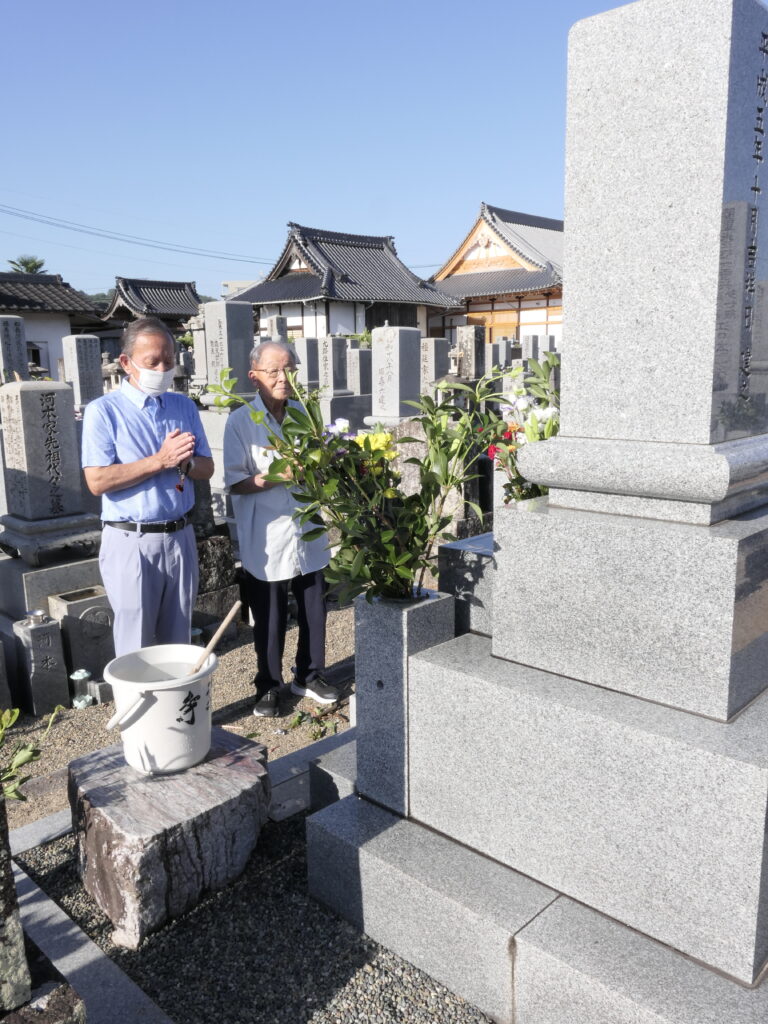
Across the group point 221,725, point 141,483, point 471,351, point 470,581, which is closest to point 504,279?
point 471,351

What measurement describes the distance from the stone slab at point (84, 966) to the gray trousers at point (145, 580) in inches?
42.0

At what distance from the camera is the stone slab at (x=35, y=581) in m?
4.82

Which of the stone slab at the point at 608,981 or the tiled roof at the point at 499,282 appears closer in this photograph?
the stone slab at the point at 608,981

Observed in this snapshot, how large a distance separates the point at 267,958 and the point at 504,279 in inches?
1141

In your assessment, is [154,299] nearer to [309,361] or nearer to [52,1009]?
[309,361]

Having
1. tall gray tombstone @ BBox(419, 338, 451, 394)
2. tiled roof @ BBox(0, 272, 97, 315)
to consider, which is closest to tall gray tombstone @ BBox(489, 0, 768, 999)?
tall gray tombstone @ BBox(419, 338, 451, 394)

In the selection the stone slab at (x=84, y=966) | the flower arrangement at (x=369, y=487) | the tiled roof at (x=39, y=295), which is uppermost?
the tiled roof at (x=39, y=295)

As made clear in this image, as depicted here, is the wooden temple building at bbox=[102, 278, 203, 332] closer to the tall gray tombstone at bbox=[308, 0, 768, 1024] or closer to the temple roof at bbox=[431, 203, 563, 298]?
the temple roof at bbox=[431, 203, 563, 298]

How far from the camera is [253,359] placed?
3760mm

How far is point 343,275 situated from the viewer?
27.0 metres

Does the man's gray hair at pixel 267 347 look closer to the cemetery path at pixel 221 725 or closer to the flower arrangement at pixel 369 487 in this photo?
the flower arrangement at pixel 369 487

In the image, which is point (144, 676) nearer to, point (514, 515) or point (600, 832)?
point (514, 515)

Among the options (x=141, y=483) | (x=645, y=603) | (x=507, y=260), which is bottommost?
(x=645, y=603)

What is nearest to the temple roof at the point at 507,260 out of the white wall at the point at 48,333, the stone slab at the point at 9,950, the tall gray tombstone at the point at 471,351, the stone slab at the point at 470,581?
the tall gray tombstone at the point at 471,351
